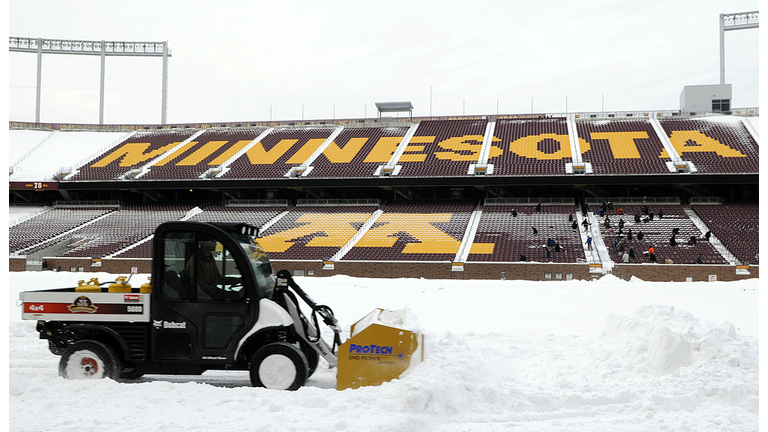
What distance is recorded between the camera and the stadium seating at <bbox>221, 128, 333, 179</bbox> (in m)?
38.0

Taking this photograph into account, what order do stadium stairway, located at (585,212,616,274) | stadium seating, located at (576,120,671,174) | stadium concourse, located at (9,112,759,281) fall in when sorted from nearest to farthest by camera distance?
stadium stairway, located at (585,212,616,274), stadium concourse, located at (9,112,759,281), stadium seating, located at (576,120,671,174)

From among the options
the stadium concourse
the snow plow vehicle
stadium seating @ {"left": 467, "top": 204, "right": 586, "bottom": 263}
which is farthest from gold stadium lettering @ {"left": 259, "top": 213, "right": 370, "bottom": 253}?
the snow plow vehicle

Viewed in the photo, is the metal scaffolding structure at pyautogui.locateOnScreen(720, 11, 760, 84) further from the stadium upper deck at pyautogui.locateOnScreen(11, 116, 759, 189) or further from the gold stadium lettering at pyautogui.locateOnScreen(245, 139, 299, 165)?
the gold stadium lettering at pyautogui.locateOnScreen(245, 139, 299, 165)

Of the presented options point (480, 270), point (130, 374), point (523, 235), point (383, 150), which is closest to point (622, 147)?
point (523, 235)

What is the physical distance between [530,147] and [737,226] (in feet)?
46.7

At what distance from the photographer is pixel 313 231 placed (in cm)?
3180

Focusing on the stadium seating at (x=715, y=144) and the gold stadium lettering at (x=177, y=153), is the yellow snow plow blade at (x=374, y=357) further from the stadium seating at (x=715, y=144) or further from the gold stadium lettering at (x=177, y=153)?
the gold stadium lettering at (x=177, y=153)

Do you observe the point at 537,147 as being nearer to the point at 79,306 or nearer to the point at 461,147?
the point at 461,147

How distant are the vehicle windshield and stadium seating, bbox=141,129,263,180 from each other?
32967 millimetres

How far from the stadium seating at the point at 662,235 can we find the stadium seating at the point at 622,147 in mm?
2506

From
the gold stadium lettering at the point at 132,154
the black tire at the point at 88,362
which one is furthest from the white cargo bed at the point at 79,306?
the gold stadium lettering at the point at 132,154

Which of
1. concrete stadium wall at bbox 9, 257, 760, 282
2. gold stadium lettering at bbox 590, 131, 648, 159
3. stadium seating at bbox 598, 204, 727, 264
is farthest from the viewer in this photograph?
gold stadium lettering at bbox 590, 131, 648, 159

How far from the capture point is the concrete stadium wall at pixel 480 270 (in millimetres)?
23641

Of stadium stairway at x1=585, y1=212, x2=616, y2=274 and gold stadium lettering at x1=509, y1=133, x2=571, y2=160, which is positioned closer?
stadium stairway at x1=585, y1=212, x2=616, y2=274
